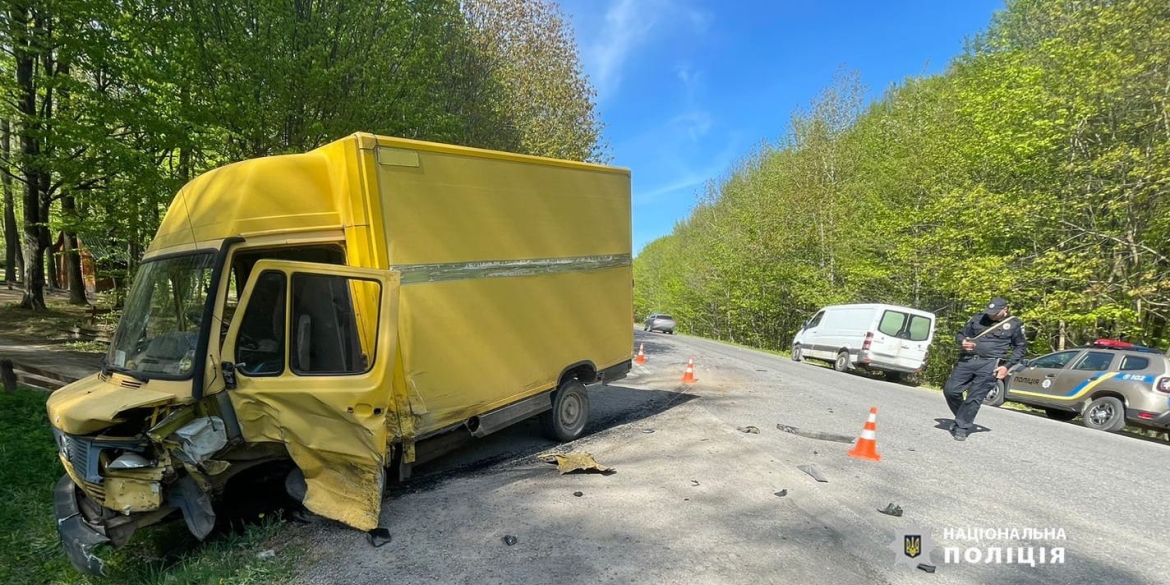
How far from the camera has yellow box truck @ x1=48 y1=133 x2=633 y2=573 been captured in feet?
10.3

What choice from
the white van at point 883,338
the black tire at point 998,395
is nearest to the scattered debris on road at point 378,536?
the black tire at point 998,395

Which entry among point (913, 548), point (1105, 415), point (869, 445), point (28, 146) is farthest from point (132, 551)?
point (28, 146)

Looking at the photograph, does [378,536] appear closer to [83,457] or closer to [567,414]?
[83,457]

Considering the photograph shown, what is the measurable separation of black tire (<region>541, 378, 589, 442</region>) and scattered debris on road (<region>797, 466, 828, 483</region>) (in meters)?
2.41

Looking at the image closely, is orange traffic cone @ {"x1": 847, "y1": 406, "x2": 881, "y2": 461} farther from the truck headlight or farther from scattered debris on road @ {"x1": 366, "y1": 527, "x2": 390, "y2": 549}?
the truck headlight

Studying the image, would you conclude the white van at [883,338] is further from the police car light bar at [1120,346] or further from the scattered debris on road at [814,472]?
the scattered debris on road at [814,472]

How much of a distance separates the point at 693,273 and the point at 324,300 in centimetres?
3773

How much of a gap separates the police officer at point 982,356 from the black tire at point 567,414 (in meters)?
4.55

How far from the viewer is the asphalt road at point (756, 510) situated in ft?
10.4

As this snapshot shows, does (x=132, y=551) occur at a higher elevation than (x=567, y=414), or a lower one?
lower

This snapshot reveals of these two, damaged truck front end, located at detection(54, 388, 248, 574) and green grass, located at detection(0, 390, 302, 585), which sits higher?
damaged truck front end, located at detection(54, 388, 248, 574)

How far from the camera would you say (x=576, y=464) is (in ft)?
16.0

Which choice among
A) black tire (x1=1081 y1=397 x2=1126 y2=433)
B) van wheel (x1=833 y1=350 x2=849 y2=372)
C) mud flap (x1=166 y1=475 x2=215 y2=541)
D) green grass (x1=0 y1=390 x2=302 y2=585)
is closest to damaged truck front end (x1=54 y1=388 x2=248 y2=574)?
mud flap (x1=166 y1=475 x2=215 y2=541)

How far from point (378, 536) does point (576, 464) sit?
6.22 feet
